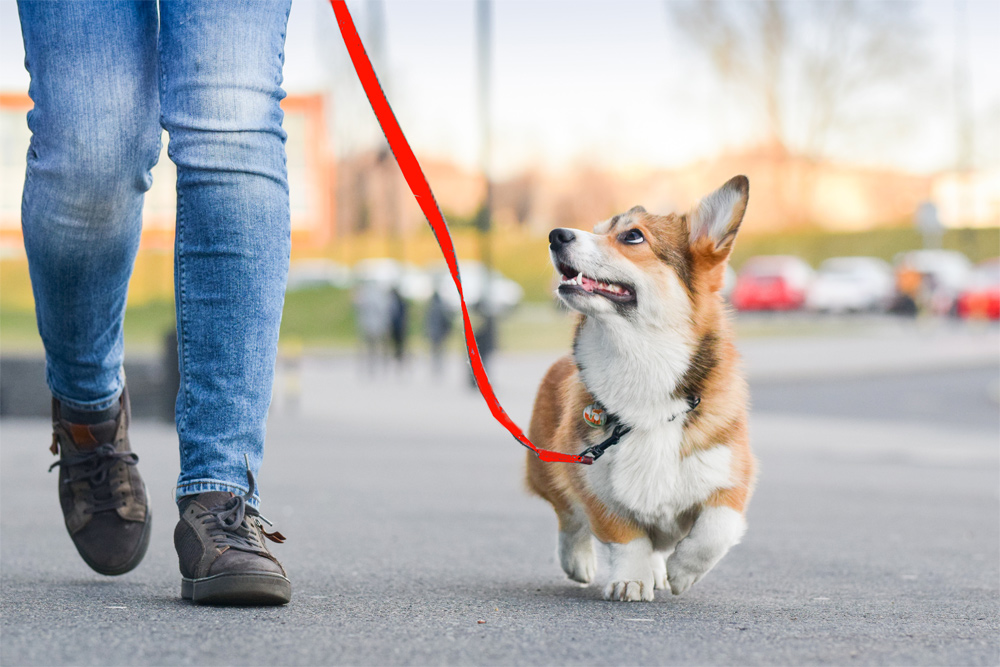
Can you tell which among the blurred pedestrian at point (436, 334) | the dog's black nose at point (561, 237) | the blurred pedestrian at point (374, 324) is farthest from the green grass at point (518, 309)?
the dog's black nose at point (561, 237)

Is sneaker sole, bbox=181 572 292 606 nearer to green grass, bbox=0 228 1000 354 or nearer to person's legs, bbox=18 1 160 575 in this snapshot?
person's legs, bbox=18 1 160 575

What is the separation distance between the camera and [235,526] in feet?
8.64

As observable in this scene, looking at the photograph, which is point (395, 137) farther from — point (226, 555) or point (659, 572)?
point (659, 572)

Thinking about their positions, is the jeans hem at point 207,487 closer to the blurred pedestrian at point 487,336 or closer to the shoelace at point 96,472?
the shoelace at point 96,472

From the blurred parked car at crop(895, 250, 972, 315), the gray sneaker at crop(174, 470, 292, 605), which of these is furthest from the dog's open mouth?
the blurred parked car at crop(895, 250, 972, 315)

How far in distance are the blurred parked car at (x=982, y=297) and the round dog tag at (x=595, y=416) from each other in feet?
110

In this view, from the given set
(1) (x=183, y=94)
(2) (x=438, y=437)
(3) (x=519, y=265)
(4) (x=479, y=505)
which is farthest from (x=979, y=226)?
(1) (x=183, y=94)

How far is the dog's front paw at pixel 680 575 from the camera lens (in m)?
3.09

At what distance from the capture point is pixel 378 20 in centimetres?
3594

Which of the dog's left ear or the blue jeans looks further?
the dog's left ear

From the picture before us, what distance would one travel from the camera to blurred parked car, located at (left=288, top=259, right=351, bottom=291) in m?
48.5

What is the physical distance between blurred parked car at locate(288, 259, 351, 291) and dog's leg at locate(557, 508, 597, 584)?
44.2 m

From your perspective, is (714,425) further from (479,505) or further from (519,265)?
(519,265)

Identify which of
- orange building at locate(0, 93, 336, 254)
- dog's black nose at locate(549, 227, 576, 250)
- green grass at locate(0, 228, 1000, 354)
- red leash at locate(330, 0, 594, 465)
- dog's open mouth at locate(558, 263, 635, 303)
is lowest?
green grass at locate(0, 228, 1000, 354)
